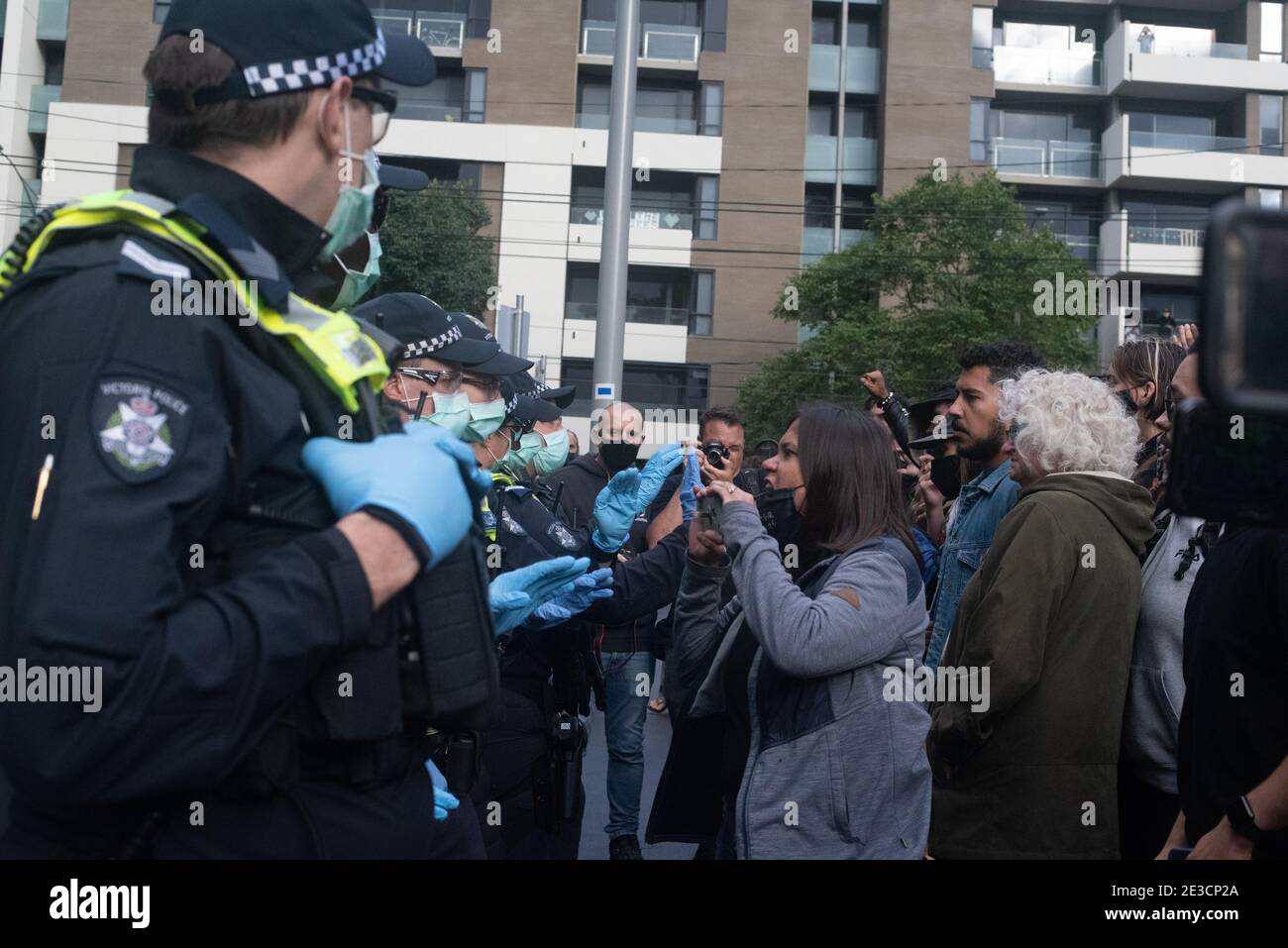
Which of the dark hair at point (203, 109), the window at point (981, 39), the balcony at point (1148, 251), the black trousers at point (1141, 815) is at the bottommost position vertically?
the black trousers at point (1141, 815)

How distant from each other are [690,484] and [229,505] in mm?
3627

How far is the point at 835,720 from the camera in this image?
3254 mm

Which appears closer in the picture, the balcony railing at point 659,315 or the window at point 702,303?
the balcony railing at point 659,315

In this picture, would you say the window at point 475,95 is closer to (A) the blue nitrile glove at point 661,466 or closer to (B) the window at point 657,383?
(B) the window at point 657,383

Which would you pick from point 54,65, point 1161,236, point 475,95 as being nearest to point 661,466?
point 475,95

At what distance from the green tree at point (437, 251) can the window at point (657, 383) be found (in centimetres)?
536

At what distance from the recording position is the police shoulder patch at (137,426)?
1.44 metres

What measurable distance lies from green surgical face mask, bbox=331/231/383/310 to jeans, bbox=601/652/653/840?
3850mm

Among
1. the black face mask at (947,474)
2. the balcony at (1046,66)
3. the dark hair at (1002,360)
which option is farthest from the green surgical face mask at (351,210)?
the balcony at (1046,66)

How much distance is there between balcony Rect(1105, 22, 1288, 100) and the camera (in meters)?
36.6

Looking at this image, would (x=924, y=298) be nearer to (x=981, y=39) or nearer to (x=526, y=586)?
(x=981, y=39)

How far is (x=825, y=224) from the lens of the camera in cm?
3825

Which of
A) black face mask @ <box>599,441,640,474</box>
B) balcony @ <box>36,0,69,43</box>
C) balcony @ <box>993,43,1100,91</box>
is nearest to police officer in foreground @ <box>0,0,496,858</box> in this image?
black face mask @ <box>599,441,640,474</box>
